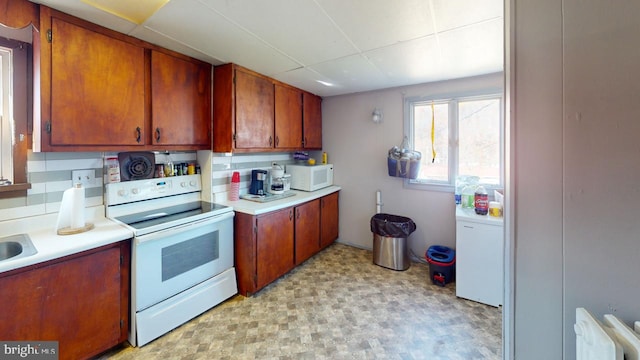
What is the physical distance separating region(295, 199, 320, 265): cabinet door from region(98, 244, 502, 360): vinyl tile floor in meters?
0.33

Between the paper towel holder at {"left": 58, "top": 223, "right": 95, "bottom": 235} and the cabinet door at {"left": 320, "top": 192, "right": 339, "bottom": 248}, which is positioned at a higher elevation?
the paper towel holder at {"left": 58, "top": 223, "right": 95, "bottom": 235}

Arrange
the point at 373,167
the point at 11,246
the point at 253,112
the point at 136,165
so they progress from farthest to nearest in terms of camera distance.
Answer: the point at 373,167 → the point at 253,112 → the point at 136,165 → the point at 11,246

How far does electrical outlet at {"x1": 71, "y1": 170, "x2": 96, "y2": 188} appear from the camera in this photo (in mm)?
1788

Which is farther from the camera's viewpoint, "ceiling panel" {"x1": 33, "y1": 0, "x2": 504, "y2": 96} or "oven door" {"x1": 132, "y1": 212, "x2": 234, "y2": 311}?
"oven door" {"x1": 132, "y1": 212, "x2": 234, "y2": 311}

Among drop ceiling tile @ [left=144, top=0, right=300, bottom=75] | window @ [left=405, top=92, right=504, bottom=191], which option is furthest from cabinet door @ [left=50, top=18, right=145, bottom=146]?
window @ [left=405, top=92, right=504, bottom=191]

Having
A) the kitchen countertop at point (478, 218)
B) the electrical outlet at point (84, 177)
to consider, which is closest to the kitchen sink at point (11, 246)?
the electrical outlet at point (84, 177)

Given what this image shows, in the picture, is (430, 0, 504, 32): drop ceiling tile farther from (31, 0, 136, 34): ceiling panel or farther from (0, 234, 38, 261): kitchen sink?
(0, 234, 38, 261): kitchen sink

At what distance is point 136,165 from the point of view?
2086 mm

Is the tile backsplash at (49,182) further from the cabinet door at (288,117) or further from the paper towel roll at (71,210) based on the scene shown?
the cabinet door at (288,117)

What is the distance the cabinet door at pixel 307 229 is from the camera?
9.29ft

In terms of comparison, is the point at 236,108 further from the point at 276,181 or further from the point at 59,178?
the point at 59,178

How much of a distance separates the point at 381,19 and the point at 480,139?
1.88 m

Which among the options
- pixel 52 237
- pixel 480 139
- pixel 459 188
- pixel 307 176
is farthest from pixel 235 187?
pixel 480 139

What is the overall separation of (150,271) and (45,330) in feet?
1.71
